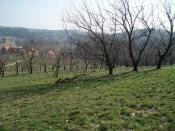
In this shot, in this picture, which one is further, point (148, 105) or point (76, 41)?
point (76, 41)

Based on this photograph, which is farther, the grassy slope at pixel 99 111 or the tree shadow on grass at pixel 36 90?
the tree shadow on grass at pixel 36 90

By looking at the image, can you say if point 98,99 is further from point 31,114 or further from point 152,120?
point 152,120

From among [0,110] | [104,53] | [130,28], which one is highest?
[130,28]

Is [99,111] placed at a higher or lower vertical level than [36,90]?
higher

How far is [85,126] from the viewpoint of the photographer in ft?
38.2

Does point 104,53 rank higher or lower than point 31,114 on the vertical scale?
higher

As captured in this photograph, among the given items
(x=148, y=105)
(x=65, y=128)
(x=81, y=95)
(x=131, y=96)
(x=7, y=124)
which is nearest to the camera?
(x=65, y=128)

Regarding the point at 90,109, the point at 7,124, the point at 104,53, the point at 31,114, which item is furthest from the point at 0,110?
the point at 104,53

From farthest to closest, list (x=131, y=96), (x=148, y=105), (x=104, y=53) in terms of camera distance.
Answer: (x=104, y=53) → (x=131, y=96) → (x=148, y=105)

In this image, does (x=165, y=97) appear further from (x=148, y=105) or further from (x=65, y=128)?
(x=65, y=128)

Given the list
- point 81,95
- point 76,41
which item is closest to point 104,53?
point 76,41

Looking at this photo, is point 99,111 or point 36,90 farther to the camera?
point 36,90

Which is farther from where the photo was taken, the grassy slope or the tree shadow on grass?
the tree shadow on grass

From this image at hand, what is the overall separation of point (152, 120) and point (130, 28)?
2336 centimetres
